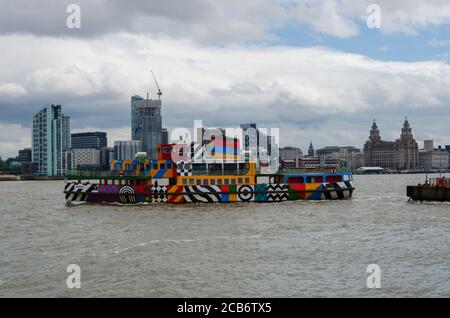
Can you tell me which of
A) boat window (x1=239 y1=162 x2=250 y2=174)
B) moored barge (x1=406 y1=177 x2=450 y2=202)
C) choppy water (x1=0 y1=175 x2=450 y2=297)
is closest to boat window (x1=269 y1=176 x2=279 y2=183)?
boat window (x1=239 y1=162 x2=250 y2=174)

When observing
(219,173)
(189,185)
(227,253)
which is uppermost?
(219,173)

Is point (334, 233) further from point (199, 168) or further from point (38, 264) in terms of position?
point (199, 168)

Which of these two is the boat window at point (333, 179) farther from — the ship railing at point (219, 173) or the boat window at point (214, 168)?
the boat window at point (214, 168)

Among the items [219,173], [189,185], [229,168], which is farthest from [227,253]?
[229,168]

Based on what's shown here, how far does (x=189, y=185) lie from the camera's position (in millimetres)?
61938

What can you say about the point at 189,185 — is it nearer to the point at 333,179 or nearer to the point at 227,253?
the point at 333,179

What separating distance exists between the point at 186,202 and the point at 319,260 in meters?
33.6

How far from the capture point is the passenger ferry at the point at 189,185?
6203cm

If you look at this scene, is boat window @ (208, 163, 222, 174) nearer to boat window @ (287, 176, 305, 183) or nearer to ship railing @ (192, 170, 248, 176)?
ship railing @ (192, 170, 248, 176)

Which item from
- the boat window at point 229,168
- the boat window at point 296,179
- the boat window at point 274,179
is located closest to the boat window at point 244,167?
the boat window at point 229,168

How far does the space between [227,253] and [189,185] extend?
30.6m

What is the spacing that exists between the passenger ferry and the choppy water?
823cm

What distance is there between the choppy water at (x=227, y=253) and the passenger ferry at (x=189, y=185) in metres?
8.23
